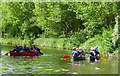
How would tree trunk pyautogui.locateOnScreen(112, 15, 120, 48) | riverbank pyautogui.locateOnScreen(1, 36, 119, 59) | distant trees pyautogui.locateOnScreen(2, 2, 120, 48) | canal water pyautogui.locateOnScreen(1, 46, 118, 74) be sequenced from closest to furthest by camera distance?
1. canal water pyautogui.locateOnScreen(1, 46, 118, 74)
2. tree trunk pyautogui.locateOnScreen(112, 15, 120, 48)
3. riverbank pyautogui.locateOnScreen(1, 36, 119, 59)
4. distant trees pyautogui.locateOnScreen(2, 2, 120, 48)

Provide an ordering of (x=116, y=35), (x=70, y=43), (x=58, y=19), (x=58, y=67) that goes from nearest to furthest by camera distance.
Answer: (x=58, y=67), (x=116, y=35), (x=70, y=43), (x=58, y=19)

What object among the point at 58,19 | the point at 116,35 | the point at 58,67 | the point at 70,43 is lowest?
the point at 58,67

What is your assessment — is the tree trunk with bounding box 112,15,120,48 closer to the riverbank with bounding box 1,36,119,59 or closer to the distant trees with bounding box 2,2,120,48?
the distant trees with bounding box 2,2,120,48

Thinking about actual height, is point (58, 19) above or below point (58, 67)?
above

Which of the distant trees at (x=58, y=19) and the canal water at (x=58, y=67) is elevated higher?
the distant trees at (x=58, y=19)

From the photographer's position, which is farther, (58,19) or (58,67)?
(58,19)

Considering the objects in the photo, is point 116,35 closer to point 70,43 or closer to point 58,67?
point 58,67

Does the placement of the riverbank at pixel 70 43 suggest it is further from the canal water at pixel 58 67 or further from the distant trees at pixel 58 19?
the canal water at pixel 58 67

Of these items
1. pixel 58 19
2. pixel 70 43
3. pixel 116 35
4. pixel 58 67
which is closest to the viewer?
pixel 58 67

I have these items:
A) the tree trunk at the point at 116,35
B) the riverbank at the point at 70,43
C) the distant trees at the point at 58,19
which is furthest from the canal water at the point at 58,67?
the distant trees at the point at 58,19

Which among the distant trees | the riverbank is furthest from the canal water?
the distant trees

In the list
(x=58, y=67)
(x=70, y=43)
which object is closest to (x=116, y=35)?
(x=58, y=67)

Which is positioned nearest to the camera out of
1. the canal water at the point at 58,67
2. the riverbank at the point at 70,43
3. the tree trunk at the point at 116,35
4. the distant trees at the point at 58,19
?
the canal water at the point at 58,67

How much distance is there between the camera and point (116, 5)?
33219mm
